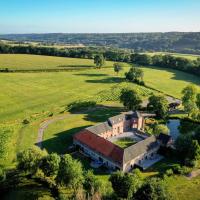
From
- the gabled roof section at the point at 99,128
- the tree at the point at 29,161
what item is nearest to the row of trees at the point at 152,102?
the gabled roof section at the point at 99,128

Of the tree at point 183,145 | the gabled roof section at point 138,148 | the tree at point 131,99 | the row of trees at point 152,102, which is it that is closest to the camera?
the gabled roof section at point 138,148

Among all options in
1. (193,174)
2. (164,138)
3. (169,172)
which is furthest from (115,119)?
(193,174)

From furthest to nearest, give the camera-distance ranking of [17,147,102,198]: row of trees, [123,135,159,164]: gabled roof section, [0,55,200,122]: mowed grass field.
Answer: [0,55,200,122]: mowed grass field < [123,135,159,164]: gabled roof section < [17,147,102,198]: row of trees

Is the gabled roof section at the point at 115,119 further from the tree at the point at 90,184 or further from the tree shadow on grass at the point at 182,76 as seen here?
the tree shadow on grass at the point at 182,76

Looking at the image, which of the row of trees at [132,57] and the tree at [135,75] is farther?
the row of trees at [132,57]

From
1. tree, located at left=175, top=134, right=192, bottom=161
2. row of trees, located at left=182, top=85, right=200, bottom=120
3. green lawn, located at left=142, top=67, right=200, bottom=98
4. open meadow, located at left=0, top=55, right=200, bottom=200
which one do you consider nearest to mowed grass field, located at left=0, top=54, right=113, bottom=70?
open meadow, located at left=0, top=55, right=200, bottom=200

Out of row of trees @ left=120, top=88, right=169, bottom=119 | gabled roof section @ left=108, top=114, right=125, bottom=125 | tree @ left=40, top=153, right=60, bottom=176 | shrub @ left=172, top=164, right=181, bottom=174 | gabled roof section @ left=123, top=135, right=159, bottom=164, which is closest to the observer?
tree @ left=40, top=153, right=60, bottom=176

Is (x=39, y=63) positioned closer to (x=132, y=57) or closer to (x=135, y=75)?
(x=135, y=75)

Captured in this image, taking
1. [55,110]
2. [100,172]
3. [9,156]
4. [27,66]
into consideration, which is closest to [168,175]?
[100,172]

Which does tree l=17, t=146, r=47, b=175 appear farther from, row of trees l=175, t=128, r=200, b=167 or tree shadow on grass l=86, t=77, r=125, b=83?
tree shadow on grass l=86, t=77, r=125, b=83
